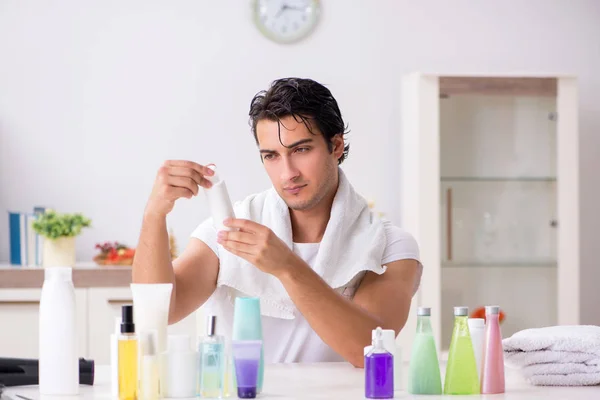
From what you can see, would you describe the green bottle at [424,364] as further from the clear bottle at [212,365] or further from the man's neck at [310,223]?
the man's neck at [310,223]

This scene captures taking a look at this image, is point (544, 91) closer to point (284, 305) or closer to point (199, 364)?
point (284, 305)

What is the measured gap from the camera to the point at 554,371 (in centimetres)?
182

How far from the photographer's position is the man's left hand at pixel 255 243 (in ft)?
6.13

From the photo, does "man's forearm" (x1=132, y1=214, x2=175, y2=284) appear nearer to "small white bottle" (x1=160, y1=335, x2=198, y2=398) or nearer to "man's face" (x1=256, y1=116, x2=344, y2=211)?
"man's face" (x1=256, y1=116, x2=344, y2=211)

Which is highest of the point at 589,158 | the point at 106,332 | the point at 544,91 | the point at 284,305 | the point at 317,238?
the point at 544,91

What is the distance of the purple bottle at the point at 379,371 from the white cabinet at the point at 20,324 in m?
2.17

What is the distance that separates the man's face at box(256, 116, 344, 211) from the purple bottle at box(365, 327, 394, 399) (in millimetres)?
672

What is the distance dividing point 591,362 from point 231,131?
8.51ft

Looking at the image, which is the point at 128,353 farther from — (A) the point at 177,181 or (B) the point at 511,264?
(B) the point at 511,264

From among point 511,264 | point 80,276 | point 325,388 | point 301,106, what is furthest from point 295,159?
point 511,264

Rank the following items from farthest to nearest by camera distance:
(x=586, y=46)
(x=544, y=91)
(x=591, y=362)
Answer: (x=586, y=46) → (x=544, y=91) → (x=591, y=362)

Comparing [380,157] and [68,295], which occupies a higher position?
[380,157]

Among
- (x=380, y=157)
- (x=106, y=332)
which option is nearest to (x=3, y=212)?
(x=106, y=332)

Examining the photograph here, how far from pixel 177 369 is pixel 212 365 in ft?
0.20
